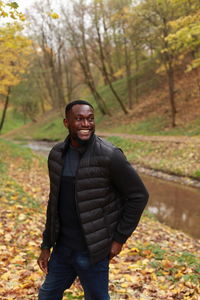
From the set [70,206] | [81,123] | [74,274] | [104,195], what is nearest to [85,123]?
[81,123]

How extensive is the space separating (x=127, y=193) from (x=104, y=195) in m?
0.21

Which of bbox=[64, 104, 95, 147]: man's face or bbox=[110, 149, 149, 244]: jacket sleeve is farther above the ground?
bbox=[64, 104, 95, 147]: man's face

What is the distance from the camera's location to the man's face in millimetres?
2725

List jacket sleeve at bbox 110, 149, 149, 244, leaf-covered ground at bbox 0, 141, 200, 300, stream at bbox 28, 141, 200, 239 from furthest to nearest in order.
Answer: stream at bbox 28, 141, 200, 239 < leaf-covered ground at bbox 0, 141, 200, 300 < jacket sleeve at bbox 110, 149, 149, 244

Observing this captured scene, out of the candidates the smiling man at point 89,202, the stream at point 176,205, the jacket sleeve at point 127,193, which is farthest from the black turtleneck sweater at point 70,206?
the stream at point 176,205

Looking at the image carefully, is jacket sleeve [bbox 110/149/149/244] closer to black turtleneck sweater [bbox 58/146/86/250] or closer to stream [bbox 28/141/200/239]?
black turtleneck sweater [bbox 58/146/86/250]

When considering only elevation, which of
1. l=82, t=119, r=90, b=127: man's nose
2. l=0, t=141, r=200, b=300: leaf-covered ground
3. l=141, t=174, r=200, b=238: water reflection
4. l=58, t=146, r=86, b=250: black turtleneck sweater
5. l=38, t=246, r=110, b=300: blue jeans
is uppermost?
l=82, t=119, r=90, b=127: man's nose

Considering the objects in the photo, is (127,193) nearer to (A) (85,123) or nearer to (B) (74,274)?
(A) (85,123)

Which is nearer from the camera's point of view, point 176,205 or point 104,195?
point 104,195

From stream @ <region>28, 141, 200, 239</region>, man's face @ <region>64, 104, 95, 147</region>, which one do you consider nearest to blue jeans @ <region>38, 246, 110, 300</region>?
man's face @ <region>64, 104, 95, 147</region>

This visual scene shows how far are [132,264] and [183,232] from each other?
3.55m

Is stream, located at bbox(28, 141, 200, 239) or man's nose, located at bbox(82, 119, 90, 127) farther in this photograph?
stream, located at bbox(28, 141, 200, 239)

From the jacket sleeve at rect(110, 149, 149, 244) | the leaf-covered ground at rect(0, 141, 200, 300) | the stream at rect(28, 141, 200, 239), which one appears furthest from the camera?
the stream at rect(28, 141, 200, 239)

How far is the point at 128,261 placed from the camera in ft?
18.9
